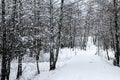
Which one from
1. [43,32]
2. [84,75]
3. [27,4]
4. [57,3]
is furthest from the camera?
[57,3]

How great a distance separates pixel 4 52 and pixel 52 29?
7.76 m

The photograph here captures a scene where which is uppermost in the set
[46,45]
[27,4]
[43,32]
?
[27,4]

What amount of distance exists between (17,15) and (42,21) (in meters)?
6.13

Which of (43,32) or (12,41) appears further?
(43,32)

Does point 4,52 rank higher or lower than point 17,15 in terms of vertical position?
lower

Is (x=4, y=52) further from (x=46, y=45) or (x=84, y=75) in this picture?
(x=46, y=45)

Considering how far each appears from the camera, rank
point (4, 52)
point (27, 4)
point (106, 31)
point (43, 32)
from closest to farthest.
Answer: point (4, 52)
point (27, 4)
point (43, 32)
point (106, 31)

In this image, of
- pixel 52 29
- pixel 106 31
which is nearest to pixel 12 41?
pixel 52 29

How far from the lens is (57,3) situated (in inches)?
782

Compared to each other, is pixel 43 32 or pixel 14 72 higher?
pixel 43 32

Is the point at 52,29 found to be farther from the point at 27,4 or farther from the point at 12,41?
the point at 12,41

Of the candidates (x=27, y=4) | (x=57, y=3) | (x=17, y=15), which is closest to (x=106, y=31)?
(x=57, y=3)

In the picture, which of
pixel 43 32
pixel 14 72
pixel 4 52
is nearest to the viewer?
pixel 4 52

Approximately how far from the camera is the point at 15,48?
12523 mm
